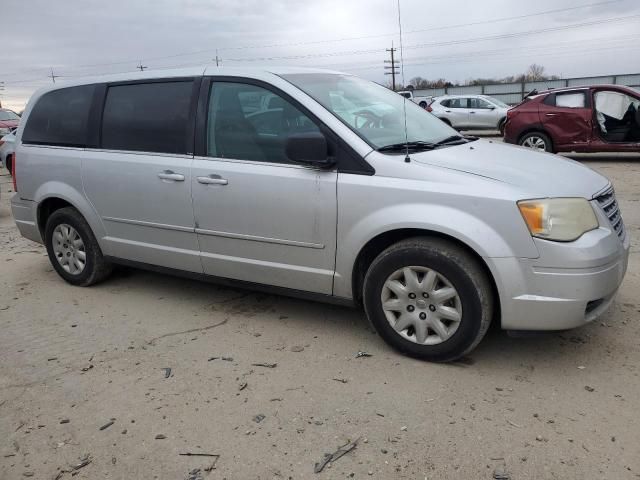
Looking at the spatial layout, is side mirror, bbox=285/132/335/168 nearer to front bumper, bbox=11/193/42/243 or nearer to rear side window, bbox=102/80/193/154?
rear side window, bbox=102/80/193/154

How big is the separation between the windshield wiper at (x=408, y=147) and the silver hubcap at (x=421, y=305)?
754 millimetres

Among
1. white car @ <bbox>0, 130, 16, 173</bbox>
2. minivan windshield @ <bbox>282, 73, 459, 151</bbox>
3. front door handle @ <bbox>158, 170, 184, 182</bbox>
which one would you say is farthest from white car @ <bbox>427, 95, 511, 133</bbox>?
front door handle @ <bbox>158, 170, 184, 182</bbox>

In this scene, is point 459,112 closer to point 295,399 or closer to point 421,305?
point 421,305

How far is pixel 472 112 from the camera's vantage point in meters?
20.1

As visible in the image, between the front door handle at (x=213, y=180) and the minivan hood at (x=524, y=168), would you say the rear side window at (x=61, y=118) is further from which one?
the minivan hood at (x=524, y=168)

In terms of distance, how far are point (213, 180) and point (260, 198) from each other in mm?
406

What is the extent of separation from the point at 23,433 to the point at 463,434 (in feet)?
7.14

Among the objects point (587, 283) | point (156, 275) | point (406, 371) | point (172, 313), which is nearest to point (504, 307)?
point (587, 283)

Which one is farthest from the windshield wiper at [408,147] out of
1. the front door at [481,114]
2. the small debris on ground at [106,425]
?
the front door at [481,114]

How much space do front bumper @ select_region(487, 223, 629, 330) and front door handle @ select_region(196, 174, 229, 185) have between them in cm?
181

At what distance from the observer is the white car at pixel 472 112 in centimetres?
1986

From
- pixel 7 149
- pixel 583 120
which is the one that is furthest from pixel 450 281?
pixel 7 149

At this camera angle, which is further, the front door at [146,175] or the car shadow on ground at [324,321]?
the front door at [146,175]

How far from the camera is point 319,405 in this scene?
2.85 m
